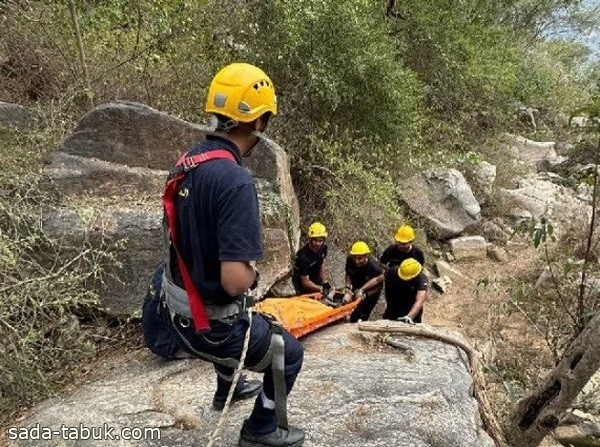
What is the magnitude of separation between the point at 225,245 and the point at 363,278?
165 inches

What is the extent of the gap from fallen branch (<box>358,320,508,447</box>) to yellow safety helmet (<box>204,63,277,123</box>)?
2.58m

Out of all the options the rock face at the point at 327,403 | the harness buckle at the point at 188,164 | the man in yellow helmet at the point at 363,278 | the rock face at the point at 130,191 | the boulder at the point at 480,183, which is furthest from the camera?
the boulder at the point at 480,183

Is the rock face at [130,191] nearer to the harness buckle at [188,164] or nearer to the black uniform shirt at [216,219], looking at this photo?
the black uniform shirt at [216,219]

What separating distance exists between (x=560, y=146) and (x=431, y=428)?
12.8 metres

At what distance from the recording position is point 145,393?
364 centimetres

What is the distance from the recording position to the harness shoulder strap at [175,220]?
2354 mm

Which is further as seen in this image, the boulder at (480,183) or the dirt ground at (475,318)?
the boulder at (480,183)

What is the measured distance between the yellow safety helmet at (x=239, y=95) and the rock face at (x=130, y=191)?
8.27 ft

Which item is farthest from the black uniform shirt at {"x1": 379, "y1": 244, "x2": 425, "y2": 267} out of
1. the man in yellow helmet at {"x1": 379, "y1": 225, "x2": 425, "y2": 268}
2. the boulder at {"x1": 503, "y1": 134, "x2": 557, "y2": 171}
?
the boulder at {"x1": 503, "y1": 134, "x2": 557, "y2": 171}

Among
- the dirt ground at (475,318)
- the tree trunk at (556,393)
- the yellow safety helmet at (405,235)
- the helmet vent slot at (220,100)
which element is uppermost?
the helmet vent slot at (220,100)

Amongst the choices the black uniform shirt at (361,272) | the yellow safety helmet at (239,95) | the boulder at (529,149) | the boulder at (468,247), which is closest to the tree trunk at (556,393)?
the black uniform shirt at (361,272)

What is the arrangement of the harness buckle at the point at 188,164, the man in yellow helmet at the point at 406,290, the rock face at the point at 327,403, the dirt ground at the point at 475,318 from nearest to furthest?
1. the harness buckle at the point at 188,164
2. the rock face at the point at 327,403
3. the dirt ground at the point at 475,318
4. the man in yellow helmet at the point at 406,290

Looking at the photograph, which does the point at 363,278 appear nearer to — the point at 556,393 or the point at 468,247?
the point at 556,393

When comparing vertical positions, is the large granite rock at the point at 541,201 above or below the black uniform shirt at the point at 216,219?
below
